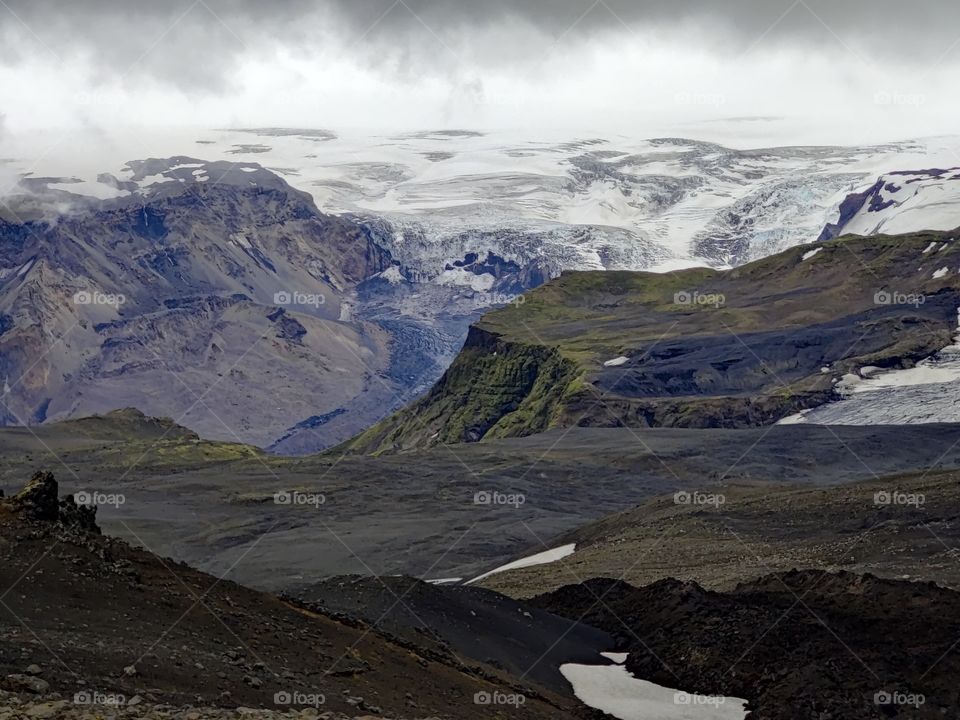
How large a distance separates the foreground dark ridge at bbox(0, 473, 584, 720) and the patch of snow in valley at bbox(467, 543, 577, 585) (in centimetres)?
4090

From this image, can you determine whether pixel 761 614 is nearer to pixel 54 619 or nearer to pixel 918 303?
pixel 54 619

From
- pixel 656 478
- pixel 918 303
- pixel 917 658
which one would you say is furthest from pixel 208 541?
pixel 918 303

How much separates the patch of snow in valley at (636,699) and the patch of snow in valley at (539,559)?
32.9 m

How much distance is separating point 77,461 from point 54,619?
144054 millimetres

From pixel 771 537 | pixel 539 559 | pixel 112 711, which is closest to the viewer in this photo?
pixel 112 711

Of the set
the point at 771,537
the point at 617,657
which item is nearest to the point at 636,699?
the point at 617,657

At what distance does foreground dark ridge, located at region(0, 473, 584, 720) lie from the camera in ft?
92.9

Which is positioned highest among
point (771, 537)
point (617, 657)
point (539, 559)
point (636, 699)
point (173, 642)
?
point (173, 642)

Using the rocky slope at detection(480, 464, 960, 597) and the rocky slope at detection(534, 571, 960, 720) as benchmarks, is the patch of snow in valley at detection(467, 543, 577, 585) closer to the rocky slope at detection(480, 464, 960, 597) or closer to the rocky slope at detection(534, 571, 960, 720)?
the rocky slope at detection(480, 464, 960, 597)

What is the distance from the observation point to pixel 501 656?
44.5 meters

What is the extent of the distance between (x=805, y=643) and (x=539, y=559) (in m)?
39.7

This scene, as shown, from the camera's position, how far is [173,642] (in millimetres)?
31469

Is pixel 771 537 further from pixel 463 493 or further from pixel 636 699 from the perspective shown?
pixel 463 493

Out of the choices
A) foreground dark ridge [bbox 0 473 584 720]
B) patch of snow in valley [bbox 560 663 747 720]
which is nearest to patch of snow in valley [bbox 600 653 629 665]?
patch of snow in valley [bbox 560 663 747 720]
